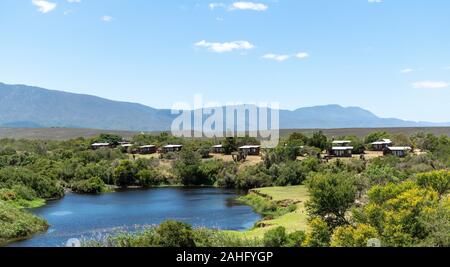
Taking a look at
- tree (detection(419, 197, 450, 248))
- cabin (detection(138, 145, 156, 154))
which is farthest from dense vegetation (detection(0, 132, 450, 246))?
cabin (detection(138, 145, 156, 154))

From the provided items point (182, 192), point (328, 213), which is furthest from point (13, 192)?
point (328, 213)

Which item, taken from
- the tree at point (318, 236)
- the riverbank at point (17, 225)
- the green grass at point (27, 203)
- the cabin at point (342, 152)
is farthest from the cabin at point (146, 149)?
the tree at point (318, 236)

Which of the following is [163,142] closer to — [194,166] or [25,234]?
[194,166]

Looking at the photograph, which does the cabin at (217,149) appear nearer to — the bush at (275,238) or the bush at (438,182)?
the bush at (438,182)

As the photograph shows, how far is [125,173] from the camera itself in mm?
77812

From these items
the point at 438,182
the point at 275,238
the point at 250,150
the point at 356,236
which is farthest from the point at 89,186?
the point at 356,236

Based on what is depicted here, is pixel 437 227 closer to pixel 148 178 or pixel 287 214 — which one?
pixel 287 214

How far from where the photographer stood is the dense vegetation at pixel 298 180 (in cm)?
2111

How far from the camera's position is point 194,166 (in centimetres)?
7875

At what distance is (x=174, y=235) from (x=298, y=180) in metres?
48.1

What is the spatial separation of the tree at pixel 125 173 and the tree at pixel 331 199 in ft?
171

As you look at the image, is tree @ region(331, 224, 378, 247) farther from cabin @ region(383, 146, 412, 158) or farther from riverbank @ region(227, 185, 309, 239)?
cabin @ region(383, 146, 412, 158)
